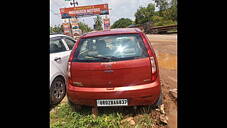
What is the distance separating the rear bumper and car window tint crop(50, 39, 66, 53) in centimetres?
181

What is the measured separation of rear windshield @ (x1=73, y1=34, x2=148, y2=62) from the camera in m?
2.32

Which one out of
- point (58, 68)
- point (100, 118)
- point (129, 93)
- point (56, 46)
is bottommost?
point (100, 118)

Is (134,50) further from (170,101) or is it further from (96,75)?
(170,101)

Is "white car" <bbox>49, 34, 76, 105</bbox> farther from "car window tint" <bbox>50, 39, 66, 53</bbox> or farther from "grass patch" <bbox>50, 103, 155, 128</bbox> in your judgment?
"grass patch" <bbox>50, 103, 155, 128</bbox>

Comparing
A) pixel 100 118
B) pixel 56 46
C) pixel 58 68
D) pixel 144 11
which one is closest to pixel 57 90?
pixel 58 68

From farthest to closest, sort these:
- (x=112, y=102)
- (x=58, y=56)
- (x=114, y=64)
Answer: (x=58, y=56)
(x=112, y=102)
(x=114, y=64)

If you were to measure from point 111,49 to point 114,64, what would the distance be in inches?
12.7

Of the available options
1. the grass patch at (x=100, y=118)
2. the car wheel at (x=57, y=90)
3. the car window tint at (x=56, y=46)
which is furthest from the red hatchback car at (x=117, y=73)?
the car window tint at (x=56, y=46)

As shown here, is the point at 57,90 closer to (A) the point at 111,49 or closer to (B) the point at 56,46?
(B) the point at 56,46

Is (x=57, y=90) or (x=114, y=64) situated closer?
(x=114, y=64)

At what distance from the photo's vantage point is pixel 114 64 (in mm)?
2258

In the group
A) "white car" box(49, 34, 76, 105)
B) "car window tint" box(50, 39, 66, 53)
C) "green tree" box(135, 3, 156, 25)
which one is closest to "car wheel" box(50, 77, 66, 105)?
"white car" box(49, 34, 76, 105)
